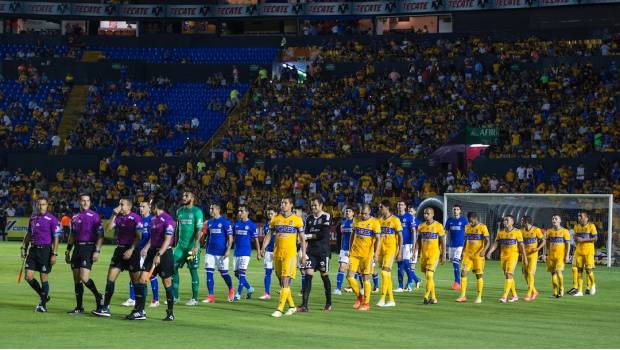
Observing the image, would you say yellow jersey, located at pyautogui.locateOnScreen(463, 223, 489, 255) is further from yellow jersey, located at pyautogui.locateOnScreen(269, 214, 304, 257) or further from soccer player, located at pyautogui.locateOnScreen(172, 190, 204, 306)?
soccer player, located at pyautogui.locateOnScreen(172, 190, 204, 306)

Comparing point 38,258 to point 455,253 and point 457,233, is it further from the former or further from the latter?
point 457,233

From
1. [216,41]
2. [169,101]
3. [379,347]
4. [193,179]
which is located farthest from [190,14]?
[379,347]

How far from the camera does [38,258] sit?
19.7m

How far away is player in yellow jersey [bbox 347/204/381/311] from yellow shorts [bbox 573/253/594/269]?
24.6 ft

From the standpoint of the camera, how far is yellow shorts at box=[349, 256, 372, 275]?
2103 cm

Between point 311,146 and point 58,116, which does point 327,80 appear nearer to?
point 311,146

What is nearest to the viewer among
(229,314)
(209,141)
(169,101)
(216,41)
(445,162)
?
(229,314)

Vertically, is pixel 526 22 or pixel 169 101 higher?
pixel 526 22

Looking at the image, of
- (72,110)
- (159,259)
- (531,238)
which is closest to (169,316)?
(159,259)

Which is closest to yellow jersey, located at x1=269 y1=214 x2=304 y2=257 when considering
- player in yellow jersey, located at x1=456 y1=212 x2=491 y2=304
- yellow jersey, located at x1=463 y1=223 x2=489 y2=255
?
player in yellow jersey, located at x1=456 y1=212 x2=491 y2=304

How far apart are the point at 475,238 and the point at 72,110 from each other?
136 feet

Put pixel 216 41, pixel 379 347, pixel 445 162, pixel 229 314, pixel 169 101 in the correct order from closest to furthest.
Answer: pixel 379 347 < pixel 229 314 < pixel 445 162 < pixel 169 101 < pixel 216 41

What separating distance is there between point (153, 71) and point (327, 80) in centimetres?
1080

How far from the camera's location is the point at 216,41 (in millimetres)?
67375
